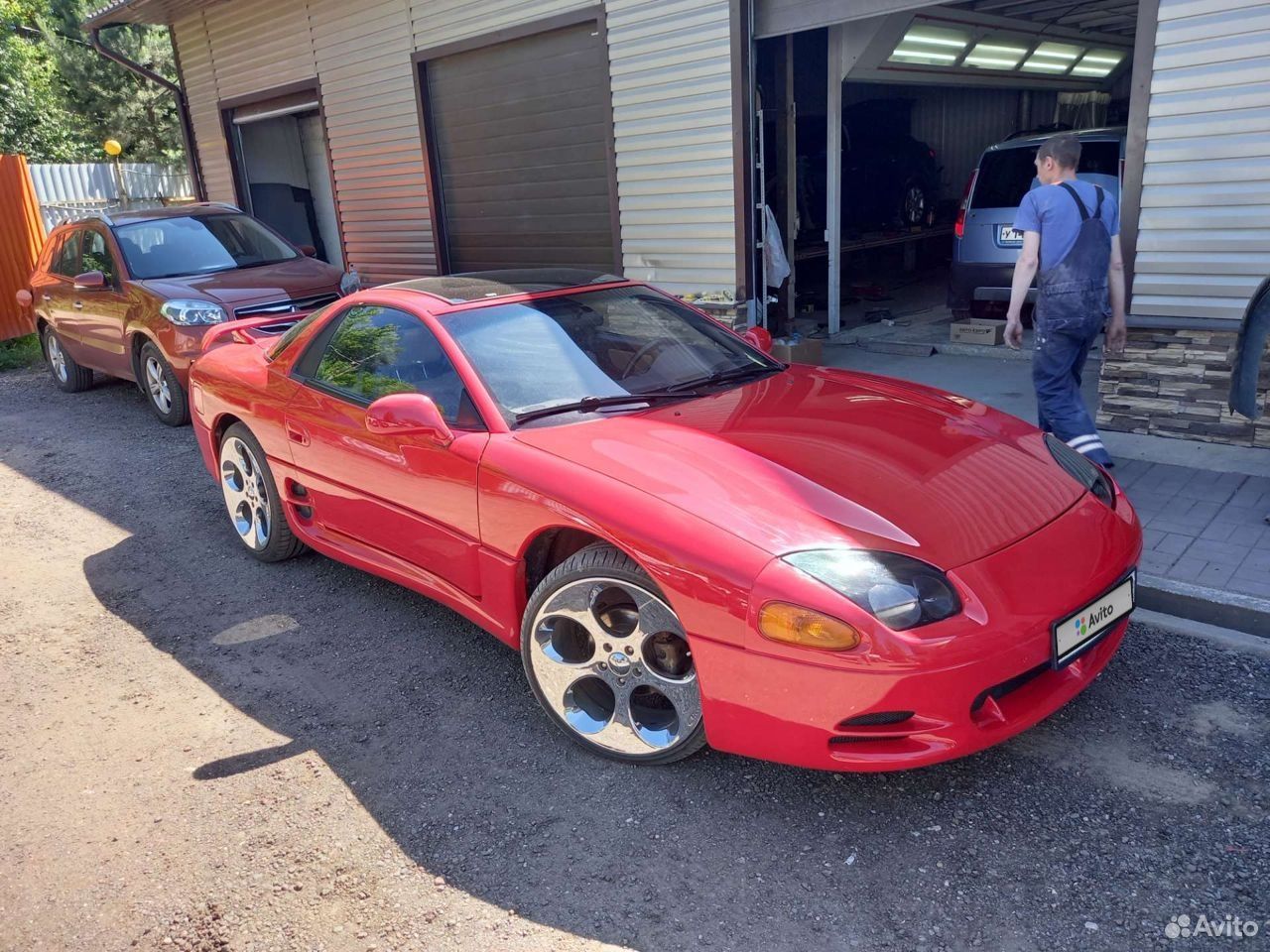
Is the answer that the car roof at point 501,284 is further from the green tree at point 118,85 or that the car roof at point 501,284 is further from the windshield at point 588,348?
the green tree at point 118,85

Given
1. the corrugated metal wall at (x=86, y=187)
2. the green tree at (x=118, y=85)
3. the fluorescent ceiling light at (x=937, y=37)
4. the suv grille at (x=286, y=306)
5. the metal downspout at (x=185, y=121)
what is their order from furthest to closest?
the green tree at (x=118, y=85)
the corrugated metal wall at (x=86, y=187)
the metal downspout at (x=185, y=121)
the fluorescent ceiling light at (x=937, y=37)
the suv grille at (x=286, y=306)

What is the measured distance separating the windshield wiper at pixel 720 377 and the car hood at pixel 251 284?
16.6ft

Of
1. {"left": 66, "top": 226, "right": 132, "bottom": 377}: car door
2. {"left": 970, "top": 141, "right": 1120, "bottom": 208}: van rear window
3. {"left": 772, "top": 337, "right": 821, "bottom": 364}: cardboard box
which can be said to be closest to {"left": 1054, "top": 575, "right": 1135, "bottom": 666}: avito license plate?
{"left": 772, "top": 337, "right": 821, "bottom": 364}: cardboard box

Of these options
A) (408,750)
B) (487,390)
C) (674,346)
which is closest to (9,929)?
(408,750)

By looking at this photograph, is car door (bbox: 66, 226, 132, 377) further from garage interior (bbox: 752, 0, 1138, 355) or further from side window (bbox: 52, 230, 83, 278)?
garage interior (bbox: 752, 0, 1138, 355)

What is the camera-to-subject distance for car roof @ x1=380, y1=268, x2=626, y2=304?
406 cm

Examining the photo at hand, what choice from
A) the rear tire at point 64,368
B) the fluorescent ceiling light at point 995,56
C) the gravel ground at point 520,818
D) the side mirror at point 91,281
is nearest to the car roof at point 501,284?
the gravel ground at point 520,818

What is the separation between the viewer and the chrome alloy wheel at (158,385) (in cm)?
796

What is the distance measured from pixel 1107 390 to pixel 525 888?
16.2 feet

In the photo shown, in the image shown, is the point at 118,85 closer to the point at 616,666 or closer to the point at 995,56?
the point at 995,56

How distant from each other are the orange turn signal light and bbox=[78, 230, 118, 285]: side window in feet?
25.3

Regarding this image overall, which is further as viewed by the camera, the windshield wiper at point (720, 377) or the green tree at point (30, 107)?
the green tree at point (30, 107)

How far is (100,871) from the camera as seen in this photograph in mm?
2795

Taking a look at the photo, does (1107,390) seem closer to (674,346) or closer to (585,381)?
(674,346)
